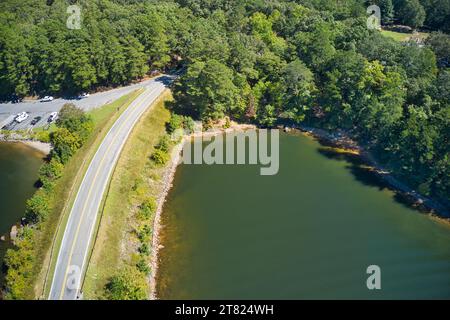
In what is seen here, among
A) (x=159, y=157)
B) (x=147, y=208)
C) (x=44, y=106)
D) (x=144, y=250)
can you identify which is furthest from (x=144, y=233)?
(x=44, y=106)

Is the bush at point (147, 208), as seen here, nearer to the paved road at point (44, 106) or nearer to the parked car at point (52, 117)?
the paved road at point (44, 106)

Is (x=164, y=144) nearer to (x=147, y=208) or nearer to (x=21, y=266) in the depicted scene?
(x=147, y=208)

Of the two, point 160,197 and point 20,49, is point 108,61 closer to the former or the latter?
point 20,49

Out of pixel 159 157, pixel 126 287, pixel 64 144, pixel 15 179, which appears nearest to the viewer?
pixel 126 287

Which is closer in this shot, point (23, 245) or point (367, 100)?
point (23, 245)

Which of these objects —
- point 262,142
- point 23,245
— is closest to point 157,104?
point 262,142

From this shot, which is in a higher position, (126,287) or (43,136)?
(43,136)

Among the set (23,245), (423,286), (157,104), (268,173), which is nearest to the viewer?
(423,286)

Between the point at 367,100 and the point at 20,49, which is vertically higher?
the point at 20,49
